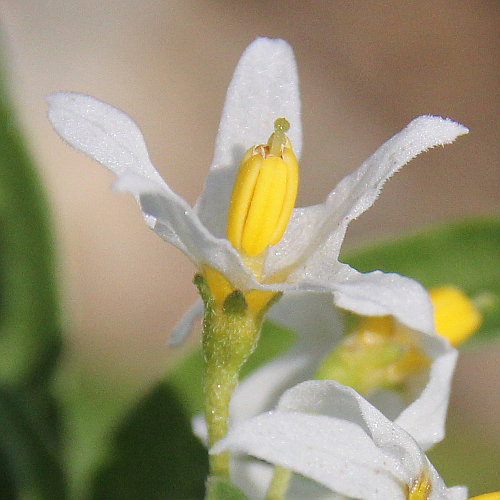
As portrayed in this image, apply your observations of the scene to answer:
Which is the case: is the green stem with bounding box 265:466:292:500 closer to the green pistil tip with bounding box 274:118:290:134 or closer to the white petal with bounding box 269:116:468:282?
the white petal with bounding box 269:116:468:282

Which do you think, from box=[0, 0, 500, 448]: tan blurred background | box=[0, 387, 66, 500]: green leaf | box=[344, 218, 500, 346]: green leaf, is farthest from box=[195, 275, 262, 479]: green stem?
box=[0, 0, 500, 448]: tan blurred background

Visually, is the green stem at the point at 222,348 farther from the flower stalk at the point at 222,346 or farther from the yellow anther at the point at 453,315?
the yellow anther at the point at 453,315

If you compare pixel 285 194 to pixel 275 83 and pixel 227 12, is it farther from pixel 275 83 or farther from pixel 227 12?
pixel 227 12

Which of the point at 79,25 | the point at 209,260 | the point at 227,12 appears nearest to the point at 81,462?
the point at 209,260

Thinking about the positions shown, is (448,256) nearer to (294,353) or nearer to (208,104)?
(294,353)

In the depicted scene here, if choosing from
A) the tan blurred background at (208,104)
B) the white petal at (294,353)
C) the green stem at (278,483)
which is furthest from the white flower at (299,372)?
the tan blurred background at (208,104)

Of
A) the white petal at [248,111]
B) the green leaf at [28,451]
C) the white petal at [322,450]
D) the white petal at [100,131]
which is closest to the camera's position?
the white petal at [322,450]
